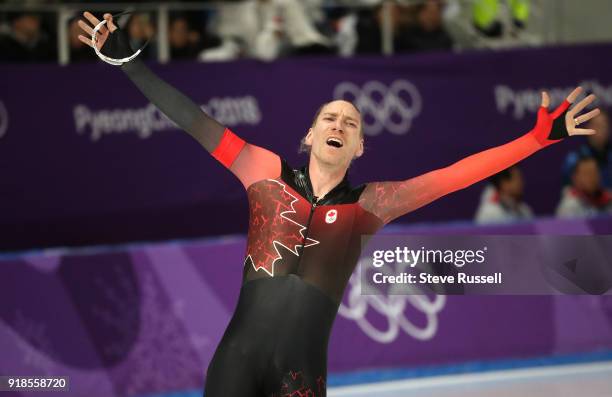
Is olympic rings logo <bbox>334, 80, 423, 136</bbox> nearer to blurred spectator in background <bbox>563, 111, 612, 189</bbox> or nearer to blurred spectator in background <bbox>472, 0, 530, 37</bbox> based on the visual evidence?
blurred spectator in background <bbox>563, 111, 612, 189</bbox>

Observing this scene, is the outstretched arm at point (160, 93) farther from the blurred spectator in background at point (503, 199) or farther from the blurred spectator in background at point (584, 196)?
the blurred spectator in background at point (584, 196)

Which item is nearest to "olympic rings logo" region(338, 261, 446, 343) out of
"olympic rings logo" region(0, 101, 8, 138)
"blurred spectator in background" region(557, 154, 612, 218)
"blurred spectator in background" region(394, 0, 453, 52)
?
"blurred spectator in background" region(557, 154, 612, 218)

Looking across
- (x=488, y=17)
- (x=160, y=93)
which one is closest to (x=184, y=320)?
(x=160, y=93)

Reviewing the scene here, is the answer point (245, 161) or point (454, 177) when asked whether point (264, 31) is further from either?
point (454, 177)

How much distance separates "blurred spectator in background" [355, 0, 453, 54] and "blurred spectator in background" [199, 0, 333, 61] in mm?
487

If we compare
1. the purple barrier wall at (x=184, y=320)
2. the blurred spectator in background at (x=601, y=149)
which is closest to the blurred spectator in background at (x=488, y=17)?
the blurred spectator in background at (x=601, y=149)

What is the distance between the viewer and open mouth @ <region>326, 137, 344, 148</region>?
14.2 ft

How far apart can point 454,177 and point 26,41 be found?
555cm

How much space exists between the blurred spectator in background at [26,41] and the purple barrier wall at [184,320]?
260 centimetres

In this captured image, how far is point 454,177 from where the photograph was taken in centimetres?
433

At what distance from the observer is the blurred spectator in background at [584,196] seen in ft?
27.6

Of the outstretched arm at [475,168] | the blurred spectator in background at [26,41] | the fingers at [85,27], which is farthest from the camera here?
the blurred spectator in background at [26,41]

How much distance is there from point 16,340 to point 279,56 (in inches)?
171

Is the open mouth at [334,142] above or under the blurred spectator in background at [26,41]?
above
